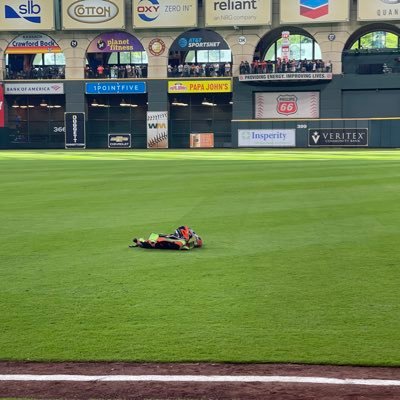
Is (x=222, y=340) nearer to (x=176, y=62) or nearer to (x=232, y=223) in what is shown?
(x=232, y=223)

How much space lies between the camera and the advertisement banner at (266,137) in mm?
60344

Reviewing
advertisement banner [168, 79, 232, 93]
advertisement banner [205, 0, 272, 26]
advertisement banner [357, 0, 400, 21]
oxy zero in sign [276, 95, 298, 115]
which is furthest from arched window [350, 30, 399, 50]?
advertisement banner [168, 79, 232, 93]

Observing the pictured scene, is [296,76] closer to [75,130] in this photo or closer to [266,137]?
[266,137]

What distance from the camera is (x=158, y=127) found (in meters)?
65.4

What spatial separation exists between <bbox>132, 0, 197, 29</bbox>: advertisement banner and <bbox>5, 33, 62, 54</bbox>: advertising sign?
850cm

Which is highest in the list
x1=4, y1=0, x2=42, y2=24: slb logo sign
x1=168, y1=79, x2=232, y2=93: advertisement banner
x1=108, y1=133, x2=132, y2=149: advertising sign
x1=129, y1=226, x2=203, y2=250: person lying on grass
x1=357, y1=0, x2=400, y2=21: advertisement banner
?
x1=4, y1=0, x2=42, y2=24: slb logo sign

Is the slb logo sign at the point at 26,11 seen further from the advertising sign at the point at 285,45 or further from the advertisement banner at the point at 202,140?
the advertising sign at the point at 285,45

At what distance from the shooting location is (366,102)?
62.0m

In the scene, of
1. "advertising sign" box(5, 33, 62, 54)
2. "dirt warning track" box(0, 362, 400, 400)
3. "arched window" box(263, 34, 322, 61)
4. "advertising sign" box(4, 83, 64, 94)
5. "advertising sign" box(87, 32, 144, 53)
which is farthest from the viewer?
"advertising sign" box(4, 83, 64, 94)

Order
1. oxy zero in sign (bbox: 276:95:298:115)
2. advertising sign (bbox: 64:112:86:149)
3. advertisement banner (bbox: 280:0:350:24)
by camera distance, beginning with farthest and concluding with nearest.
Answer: advertising sign (bbox: 64:112:86:149) → oxy zero in sign (bbox: 276:95:298:115) → advertisement banner (bbox: 280:0:350:24)

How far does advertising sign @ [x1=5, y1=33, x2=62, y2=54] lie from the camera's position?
65.4 m

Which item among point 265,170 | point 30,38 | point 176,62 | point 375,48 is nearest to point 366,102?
point 375,48

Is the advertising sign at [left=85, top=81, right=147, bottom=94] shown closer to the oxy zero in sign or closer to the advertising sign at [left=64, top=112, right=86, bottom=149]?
the advertising sign at [left=64, top=112, right=86, bottom=149]

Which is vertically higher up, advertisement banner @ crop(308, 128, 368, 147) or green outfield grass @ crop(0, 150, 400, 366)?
advertisement banner @ crop(308, 128, 368, 147)
